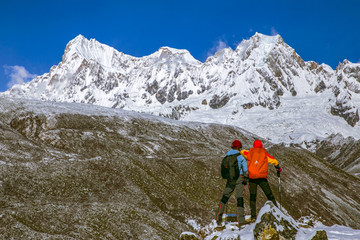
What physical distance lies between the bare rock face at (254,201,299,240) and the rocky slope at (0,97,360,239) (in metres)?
11.9

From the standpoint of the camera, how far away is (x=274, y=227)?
Result: 37.4 feet

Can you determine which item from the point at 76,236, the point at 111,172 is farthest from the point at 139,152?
the point at 76,236

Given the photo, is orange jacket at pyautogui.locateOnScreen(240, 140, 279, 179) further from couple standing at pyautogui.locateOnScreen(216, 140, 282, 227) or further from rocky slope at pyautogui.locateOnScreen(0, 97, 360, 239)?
rocky slope at pyautogui.locateOnScreen(0, 97, 360, 239)

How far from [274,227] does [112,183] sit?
986 inches

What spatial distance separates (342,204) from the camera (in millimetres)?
48281

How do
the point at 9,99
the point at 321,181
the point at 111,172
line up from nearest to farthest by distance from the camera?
the point at 111,172, the point at 321,181, the point at 9,99

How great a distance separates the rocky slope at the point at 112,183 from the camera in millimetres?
21281

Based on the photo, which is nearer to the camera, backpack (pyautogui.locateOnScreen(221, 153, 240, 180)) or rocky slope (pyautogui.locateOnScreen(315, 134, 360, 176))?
backpack (pyautogui.locateOnScreen(221, 153, 240, 180))

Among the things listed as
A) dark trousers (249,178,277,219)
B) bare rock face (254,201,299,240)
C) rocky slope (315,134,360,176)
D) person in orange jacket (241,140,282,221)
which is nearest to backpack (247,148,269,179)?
person in orange jacket (241,140,282,221)

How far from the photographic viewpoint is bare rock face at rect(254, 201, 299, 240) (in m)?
11.3

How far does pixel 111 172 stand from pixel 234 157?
23.9 metres

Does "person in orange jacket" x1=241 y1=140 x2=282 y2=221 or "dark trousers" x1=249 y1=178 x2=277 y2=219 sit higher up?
"person in orange jacket" x1=241 y1=140 x2=282 y2=221

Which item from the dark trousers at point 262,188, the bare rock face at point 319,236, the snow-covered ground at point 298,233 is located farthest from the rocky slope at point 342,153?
the bare rock face at point 319,236

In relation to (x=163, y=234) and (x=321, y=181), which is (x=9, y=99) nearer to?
(x=163, y=234)
